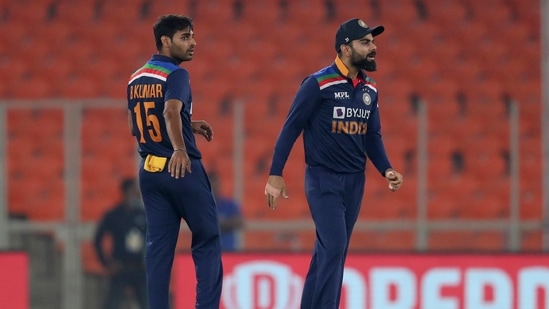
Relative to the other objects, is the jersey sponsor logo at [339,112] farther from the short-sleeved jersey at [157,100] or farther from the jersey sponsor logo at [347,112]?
the short-sleeved jersey at [157,100]

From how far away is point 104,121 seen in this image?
30.0 feet

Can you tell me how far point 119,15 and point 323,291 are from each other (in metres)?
7.59

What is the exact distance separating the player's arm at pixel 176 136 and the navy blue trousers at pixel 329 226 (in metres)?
0.79

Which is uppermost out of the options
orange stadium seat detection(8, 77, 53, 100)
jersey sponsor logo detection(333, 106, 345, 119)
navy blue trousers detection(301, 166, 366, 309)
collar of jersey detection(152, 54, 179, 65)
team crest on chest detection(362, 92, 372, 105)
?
orange stadium seat detection(8, 77, 53, 100)

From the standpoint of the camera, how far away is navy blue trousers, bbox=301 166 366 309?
18.4ft

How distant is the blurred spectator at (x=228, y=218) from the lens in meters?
8.97

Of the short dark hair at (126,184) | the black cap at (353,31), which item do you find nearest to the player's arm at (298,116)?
the black cap at (353,31)

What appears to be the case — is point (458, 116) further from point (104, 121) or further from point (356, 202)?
point (356, 202)

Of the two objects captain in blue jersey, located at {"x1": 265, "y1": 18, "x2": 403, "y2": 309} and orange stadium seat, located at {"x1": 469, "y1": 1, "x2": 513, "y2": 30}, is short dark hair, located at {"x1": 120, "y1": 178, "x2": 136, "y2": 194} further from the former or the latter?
orange stadium seat, located at {"x1": 469, "y1": 1, "x2": 513, "y2": 30}

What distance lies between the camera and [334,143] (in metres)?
5.68

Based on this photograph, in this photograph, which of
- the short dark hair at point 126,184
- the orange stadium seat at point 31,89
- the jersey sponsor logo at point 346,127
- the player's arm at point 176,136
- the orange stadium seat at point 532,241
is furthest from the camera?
the orange stadium seat at point 31,89

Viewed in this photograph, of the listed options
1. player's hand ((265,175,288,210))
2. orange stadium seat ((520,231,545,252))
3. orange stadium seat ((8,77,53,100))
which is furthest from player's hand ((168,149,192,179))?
orange stadium seat ((8,77,53,100))

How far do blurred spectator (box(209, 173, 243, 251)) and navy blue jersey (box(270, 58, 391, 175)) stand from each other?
10.7 ft

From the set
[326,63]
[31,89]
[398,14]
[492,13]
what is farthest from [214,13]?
[492,13]
